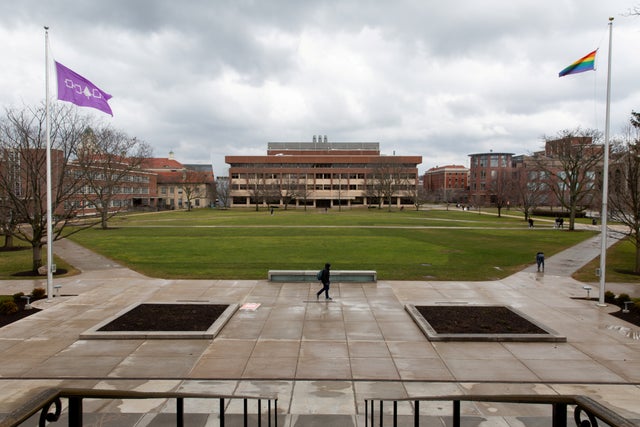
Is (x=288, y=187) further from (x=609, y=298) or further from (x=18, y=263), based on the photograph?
(x=609, y=298)

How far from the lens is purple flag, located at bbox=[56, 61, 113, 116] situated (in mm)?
15641

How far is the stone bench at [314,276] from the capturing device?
797 inches

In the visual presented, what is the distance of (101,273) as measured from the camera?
76.0 ft

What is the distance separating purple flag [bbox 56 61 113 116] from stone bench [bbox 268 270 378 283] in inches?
402

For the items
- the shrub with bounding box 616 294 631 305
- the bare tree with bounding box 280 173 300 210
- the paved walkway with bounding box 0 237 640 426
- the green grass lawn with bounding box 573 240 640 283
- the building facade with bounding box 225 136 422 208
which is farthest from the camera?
the building facade with bounding box 225 136 422 208

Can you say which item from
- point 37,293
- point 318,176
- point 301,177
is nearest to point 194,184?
point 301,177

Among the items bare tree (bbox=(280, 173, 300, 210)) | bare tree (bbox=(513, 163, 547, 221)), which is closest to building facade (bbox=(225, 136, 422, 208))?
bare tree (bbox=(280, 173, 300, 210))

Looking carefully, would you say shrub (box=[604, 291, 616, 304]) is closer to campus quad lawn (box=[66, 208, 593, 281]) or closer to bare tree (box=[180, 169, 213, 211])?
campus quad lawn (box=[66, 208, 593, 281])

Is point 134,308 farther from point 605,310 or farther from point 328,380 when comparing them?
point 605,310

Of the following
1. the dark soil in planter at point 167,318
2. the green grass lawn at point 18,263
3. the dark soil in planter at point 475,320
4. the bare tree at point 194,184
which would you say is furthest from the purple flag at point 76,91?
the bare tree at point 194,184

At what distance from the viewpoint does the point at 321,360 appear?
10625 millimetres

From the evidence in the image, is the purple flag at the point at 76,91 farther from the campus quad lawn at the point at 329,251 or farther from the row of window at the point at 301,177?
the row of window at the point at 301,177

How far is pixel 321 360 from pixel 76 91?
13.6m

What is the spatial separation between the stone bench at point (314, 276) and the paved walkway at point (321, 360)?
2947 millimetres
